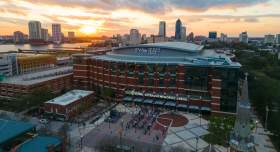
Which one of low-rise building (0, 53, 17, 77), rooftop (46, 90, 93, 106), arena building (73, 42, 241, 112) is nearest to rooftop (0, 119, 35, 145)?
rooftop (46, 90, 93, 106)

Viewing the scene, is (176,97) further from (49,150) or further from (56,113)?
(49,150)

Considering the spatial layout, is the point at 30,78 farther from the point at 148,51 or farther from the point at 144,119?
the point at 144,119

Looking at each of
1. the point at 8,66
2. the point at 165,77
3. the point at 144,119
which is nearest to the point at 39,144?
the point at 144,119

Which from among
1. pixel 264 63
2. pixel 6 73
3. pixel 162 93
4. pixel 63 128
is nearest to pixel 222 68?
pixel 162 93

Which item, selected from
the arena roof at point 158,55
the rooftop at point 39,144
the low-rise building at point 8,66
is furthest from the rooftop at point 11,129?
the low-rise building at point 8,66

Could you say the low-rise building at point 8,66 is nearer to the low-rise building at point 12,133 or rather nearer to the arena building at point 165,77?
the arena building at point 165,77
